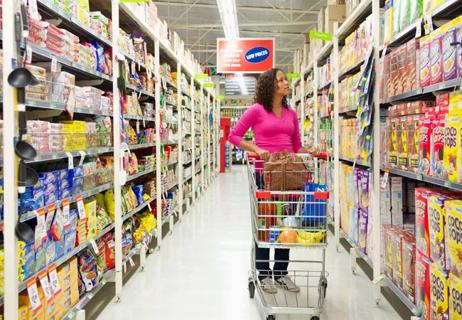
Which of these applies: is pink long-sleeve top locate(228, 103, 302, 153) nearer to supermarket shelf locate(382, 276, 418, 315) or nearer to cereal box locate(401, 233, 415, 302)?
cereal box locate(401, 233, 415, 302)

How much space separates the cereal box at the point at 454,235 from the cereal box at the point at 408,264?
0.72m

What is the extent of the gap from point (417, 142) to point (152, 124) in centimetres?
374

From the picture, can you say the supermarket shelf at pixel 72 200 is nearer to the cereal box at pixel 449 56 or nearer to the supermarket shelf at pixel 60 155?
the supermarket shelf at pixel 60 155

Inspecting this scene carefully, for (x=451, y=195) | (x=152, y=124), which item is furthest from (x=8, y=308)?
(x=152, y=124)

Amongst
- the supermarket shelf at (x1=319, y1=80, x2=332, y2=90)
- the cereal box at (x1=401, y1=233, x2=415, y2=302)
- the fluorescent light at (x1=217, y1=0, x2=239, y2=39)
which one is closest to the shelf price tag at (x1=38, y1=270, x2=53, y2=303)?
the cereal box at (x1=401, y1=233, x2=415, y2=302)

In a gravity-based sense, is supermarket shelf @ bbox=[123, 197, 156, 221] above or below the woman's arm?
below

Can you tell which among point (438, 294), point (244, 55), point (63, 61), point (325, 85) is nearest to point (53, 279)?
point (63, 61)

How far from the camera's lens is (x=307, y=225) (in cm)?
293

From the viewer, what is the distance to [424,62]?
275 cm

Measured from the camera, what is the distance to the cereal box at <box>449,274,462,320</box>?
218 cm

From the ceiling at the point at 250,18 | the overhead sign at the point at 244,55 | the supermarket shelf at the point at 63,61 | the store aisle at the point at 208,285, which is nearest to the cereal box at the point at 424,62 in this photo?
the store aisle at the point at 208,285

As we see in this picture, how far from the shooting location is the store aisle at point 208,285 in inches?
130

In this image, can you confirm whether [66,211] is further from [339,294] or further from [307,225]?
[339,294]

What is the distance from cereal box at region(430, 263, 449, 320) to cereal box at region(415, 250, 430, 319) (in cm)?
9
